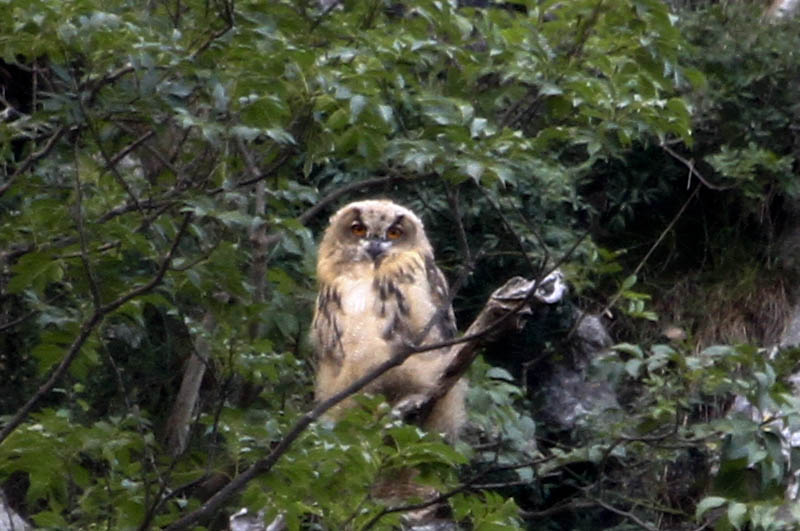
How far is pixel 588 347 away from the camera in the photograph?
6.41m

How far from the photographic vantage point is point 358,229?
4.86 metres

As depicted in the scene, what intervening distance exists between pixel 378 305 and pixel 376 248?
19 cm

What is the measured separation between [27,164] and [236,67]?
1.84 feet

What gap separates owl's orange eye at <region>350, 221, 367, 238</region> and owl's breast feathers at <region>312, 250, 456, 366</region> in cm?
10

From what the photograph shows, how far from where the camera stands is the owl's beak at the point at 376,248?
4.77 m

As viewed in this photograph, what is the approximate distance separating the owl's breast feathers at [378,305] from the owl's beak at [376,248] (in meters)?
0.03

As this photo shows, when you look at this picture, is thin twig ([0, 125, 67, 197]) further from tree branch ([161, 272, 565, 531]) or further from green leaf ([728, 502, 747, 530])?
green leaf ([728, 502, 747, 530])

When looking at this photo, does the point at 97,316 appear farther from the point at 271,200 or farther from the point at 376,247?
the point at 376,247

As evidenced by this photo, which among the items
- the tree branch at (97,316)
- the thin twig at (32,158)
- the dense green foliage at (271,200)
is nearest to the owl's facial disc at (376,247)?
the dense green foliage at (271,200)

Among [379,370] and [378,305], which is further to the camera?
[378,305]

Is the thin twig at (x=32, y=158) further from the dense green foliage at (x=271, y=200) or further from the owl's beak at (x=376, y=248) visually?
the owl's beak at (x=376, y=248)

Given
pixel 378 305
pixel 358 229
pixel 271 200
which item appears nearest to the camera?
pixel 271 200

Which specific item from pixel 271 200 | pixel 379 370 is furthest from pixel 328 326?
pixel 379 370

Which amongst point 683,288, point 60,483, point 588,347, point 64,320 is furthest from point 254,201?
point 683,288
